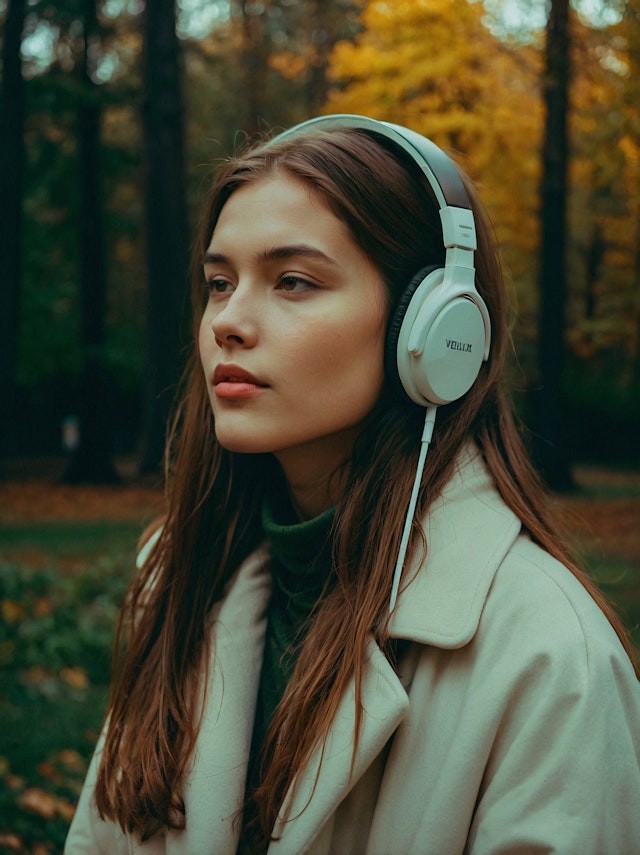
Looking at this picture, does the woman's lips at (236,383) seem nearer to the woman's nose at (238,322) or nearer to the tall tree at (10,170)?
the woman's nose at (238,322)

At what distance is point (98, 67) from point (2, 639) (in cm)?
867

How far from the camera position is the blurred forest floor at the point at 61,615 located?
3.73 meters

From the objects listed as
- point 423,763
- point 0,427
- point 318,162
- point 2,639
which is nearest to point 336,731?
point 423,763

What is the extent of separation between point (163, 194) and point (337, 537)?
748cm

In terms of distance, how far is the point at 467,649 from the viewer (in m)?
1.58

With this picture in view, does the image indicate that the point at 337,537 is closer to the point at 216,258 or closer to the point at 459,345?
the point at 459,345

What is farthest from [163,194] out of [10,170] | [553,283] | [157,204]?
[553,283]

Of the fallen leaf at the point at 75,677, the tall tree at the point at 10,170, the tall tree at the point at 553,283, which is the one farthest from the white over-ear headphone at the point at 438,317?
the tall tree at the point at 553,283

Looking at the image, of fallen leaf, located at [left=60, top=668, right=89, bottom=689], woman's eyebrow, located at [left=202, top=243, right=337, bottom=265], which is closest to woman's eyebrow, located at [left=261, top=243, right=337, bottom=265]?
woman's eyebrow, located at [left=202, top=243, right=337, bottom=265]

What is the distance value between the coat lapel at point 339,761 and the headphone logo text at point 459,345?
2.12 ft

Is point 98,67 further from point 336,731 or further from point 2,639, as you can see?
point 336,731

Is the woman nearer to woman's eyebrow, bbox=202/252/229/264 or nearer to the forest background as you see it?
woman's eyebrow, bbox=202/252/229/264

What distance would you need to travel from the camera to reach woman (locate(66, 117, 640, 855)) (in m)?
1.48

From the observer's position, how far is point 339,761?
1553 mm
